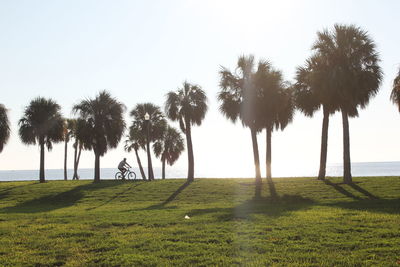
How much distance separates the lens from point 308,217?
15156 millimetres

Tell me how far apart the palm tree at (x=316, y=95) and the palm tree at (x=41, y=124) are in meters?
26.5

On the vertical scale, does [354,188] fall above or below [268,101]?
below

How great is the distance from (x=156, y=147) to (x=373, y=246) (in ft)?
181

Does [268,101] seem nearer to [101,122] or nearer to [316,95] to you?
[316,95]

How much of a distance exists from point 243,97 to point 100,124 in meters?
16.5

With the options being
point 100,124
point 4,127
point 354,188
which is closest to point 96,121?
point 100,124

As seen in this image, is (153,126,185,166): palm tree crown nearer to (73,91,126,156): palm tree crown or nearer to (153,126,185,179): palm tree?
(153,126,185,179): palm tree

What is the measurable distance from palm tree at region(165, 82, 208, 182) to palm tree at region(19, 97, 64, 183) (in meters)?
13.0

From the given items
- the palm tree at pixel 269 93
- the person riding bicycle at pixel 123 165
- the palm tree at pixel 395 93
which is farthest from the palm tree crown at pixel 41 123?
the palm tree at pixel 395 93

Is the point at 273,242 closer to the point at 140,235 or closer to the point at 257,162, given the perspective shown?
the point at 140,235

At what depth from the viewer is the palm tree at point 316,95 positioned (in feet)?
103

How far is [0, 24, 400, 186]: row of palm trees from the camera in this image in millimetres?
30594

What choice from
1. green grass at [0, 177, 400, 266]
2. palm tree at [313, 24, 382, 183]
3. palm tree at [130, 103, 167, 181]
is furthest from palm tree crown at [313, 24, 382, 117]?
palm tree at [130, 103, 167, 181]

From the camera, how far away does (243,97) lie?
3362cm
